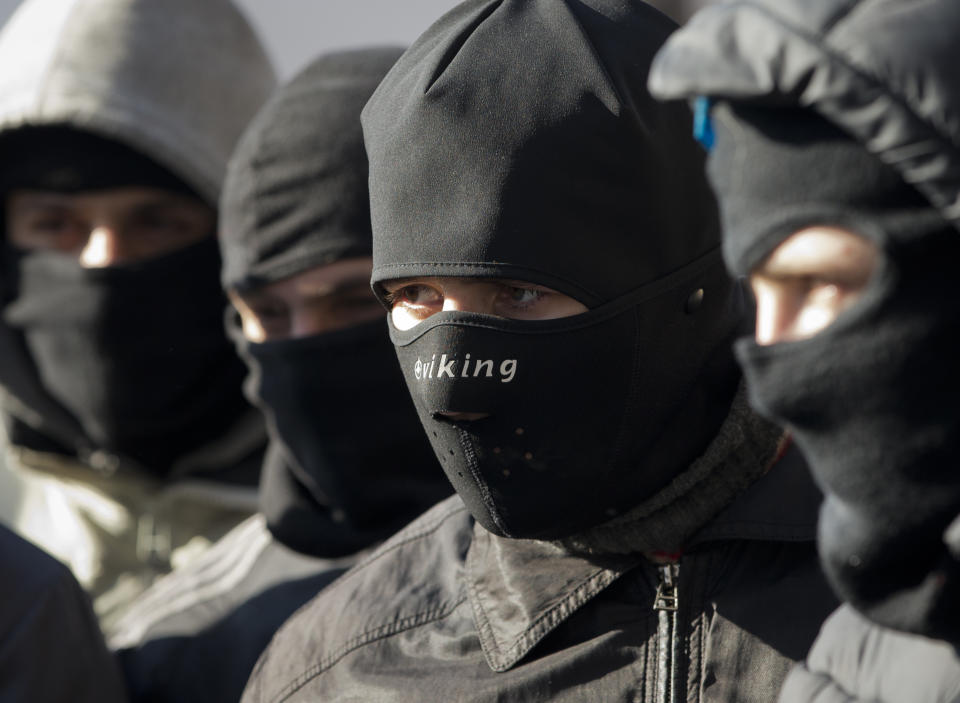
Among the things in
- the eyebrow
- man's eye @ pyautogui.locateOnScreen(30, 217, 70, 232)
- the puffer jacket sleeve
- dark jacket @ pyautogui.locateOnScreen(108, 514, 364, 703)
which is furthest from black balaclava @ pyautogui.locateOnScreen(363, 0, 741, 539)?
man's eye @ pyautogui.locateOnScreen(30, 217, 70, 232)

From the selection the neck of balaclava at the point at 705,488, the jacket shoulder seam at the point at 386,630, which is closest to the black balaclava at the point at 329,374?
the jacket shoulder seam at the point at 386,630

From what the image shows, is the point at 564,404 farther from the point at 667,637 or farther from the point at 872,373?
the point at 872,373

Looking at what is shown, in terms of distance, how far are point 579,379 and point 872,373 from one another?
708 millimetres

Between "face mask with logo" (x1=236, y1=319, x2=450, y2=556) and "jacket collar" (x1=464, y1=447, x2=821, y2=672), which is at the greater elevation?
"jacket collar" (x1=464, y1=447, x2=821, y2=672)

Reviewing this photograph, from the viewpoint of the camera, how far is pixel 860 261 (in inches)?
59.1

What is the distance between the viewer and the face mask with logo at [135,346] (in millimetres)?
4000

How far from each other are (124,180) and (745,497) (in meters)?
2.60

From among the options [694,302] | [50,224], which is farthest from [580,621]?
[50,224]

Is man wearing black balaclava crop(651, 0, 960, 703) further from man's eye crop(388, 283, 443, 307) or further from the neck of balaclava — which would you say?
man's eye crop(388, 283, 443, 307)

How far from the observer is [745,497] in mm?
2117

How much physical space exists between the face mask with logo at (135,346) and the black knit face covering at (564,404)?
2022 mm

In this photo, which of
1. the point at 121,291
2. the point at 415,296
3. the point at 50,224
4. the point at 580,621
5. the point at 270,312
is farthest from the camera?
the point at 50,224

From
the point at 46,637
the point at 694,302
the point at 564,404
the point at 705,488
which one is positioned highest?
the point at 694,302

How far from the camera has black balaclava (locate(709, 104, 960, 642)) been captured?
1470 mm
